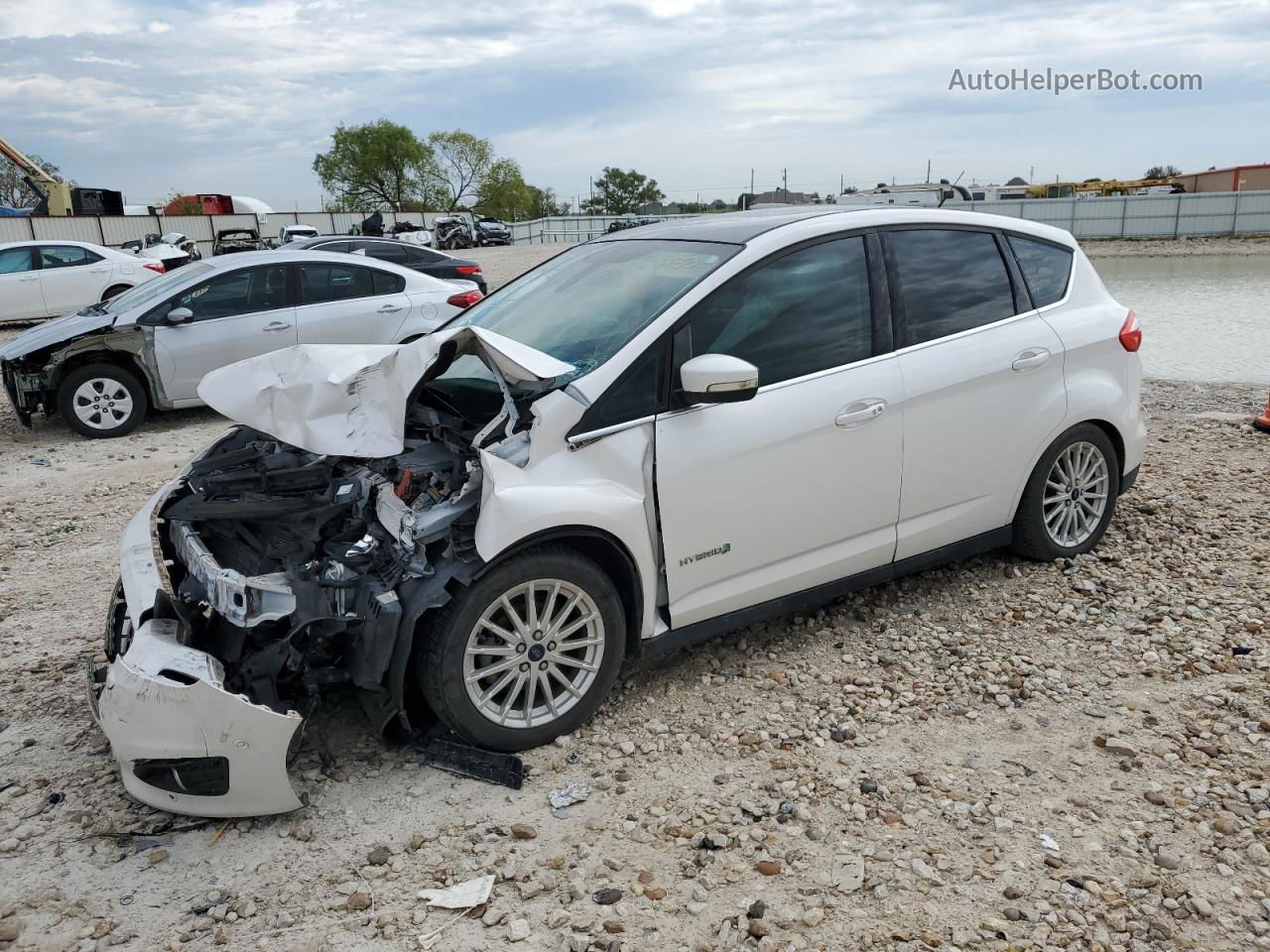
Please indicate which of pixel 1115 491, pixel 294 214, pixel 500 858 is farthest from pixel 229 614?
pixel 294 214

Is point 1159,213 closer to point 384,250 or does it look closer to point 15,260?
point 384,250

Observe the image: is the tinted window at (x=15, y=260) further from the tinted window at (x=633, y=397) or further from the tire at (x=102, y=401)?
the tinted window at (x=633, y=397)

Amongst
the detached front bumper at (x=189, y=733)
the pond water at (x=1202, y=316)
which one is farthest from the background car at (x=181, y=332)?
the pond water at (x=1202, y=316)

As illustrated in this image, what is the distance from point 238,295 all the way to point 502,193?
87.8 metres

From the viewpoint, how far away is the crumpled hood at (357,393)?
340 centimetres

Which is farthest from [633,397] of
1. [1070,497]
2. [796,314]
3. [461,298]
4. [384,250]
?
[384,250]

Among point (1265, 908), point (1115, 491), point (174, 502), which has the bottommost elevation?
point (1265, 908)

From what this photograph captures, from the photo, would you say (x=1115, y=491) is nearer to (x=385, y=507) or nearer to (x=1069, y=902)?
(x=1069, y=902)

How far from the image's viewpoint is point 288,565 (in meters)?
3.33

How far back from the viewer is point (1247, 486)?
20.8ft

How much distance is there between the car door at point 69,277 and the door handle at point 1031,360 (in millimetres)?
16008

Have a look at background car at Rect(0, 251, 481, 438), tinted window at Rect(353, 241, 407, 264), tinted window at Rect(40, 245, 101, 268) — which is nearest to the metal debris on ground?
background car at Rect(0, 251, 481, 438)

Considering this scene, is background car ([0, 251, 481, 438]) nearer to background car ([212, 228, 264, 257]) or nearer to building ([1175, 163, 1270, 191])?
background car ([212, 228, 264, 257])

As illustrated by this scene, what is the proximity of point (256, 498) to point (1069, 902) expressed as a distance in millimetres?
2907
